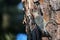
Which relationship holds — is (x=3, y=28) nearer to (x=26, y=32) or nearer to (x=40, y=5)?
(x=40, y=5)

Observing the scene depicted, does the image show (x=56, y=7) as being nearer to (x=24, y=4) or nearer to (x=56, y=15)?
(x=56, y=15)

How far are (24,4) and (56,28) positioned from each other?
1.51ft

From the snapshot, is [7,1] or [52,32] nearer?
[52,32]

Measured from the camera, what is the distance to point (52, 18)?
85 centimetres

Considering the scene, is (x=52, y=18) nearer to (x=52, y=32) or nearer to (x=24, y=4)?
(x=52, y=32)

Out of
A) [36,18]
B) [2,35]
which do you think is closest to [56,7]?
[36,18]

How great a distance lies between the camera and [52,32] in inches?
33.4

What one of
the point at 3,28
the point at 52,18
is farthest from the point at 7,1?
the point at 52,18

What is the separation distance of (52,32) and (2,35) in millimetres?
242

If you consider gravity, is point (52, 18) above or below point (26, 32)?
above

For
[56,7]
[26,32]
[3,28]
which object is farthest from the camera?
[26,32]

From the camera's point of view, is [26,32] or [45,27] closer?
[45,27]

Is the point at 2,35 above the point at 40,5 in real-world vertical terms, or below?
below

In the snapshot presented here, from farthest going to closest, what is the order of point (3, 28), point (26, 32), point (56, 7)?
point (26, 32) < point (3, 28) < point (56, 7)
